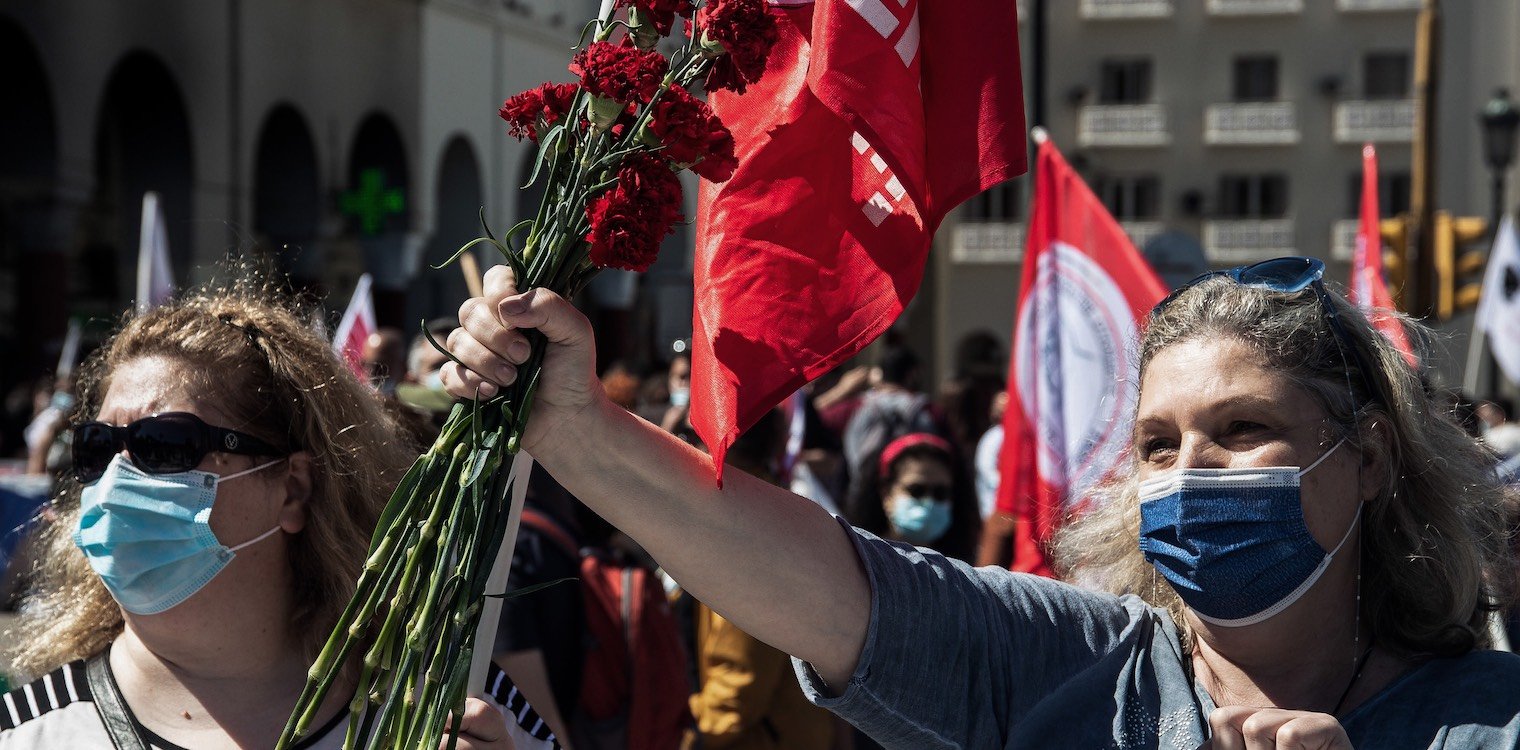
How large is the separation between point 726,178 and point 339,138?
19.6 meters

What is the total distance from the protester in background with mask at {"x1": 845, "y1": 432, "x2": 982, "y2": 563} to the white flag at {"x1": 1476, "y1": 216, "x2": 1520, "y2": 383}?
21.8 feet

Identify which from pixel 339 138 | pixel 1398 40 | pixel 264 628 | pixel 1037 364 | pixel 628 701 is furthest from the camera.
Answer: pixel 1398 40

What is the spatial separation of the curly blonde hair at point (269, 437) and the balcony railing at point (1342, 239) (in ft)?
123

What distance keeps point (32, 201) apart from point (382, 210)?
18.4 ft

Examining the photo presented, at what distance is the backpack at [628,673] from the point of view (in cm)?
477

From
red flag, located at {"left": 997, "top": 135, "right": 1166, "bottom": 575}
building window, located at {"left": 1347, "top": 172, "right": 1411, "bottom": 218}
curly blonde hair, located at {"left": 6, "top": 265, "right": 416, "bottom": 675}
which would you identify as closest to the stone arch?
red flag, located at {"left": 997, "top": 135, "right": 1166, "bottom": 575}

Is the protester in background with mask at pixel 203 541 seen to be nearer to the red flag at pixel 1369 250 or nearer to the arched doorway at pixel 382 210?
the red flag at pixel 1369 250

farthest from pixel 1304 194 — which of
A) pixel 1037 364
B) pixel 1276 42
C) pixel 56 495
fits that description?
pixel 56 495

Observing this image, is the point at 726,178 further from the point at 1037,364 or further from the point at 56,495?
the point at 1037,364

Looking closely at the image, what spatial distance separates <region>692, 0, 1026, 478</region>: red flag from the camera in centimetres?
235

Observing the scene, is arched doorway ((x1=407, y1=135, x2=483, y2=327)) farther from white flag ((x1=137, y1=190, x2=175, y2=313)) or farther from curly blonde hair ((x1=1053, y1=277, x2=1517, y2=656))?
curly blonde hair ((x1=1053, y1=277, x2=1517, y2=656))

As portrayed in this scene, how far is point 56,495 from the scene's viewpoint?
3287 millimetres

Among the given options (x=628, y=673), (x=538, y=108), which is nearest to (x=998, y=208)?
(x=628, y=673)

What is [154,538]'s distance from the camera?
2809mm
